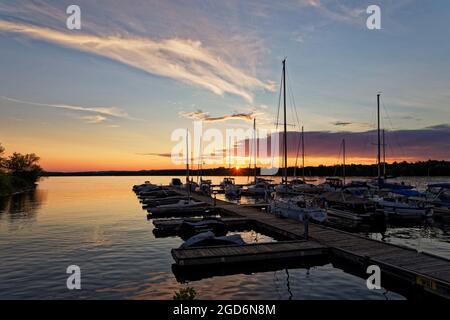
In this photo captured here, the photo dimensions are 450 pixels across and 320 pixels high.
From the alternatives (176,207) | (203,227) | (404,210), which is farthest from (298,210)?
(176,207)

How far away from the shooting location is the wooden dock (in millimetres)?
15181

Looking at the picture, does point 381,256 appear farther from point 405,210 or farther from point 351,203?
point 405,210

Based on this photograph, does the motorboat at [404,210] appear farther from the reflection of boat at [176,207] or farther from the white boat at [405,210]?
the reflection of boat at [176,207]

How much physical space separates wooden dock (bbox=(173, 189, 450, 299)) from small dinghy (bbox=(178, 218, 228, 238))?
209 inches

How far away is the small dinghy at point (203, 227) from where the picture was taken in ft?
101

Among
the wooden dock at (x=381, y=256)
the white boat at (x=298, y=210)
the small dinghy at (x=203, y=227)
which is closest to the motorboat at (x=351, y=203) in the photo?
the white boat at (x=298, y=210)

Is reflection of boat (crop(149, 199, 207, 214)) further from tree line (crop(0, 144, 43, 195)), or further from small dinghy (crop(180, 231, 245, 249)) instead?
tree line (crop(0, 144, 43, 195))

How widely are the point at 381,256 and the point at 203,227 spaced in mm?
15626

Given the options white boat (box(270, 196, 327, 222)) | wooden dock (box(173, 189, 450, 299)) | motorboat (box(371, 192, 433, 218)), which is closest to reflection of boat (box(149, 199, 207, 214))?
white boat (box(270, 196, 327, 222))

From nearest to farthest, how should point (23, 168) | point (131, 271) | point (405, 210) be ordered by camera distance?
point (131, 271) → point (405, 210) → point (23, 168)

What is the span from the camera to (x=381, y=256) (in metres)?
19.1

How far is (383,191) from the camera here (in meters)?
53.2

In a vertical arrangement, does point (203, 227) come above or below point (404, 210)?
below
